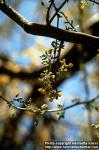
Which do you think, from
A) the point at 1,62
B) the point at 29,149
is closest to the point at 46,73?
the point at 1,62

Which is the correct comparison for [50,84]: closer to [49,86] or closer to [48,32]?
→ [49,86]

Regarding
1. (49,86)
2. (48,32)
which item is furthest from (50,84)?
(48,32)

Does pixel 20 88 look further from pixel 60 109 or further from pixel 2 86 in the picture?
pixel 60 109

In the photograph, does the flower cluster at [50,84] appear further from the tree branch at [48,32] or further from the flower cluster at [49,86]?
the tree branch at [48,32]

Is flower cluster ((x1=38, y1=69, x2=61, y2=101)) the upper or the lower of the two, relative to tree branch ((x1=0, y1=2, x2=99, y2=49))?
lower

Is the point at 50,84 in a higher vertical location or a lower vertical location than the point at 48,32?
lower

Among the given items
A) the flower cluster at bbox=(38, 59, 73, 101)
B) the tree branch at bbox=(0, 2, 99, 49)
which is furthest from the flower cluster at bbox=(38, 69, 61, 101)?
the tree branch at bbox=(0, 2, 99, 49)

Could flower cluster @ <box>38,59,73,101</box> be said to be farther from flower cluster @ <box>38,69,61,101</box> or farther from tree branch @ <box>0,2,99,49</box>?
tree branch @ <box>0,2,99,49</box>

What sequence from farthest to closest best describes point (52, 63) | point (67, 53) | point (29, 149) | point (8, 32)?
point (8, 32)
point (29, 149)
point (67, 53)
point (52, 63)

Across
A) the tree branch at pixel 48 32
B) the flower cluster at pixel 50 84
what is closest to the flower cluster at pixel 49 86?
the flower cluster at pixel 50 84
